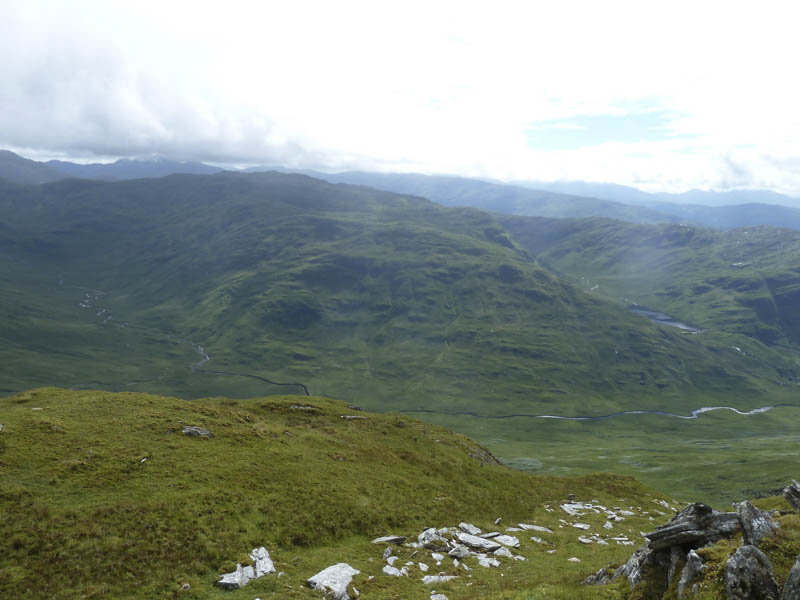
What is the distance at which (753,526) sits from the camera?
1922 centimetres

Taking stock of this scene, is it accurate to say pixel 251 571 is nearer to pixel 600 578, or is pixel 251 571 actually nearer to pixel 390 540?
pixel 390 540

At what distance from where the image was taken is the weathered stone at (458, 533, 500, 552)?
3522 centimetres

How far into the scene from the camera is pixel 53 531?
26.0 metres

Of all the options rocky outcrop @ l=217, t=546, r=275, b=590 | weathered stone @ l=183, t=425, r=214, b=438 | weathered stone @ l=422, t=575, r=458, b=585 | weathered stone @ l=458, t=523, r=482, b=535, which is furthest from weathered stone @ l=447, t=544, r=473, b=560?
weathered stone @ l=183, t=425, r=214, b=438

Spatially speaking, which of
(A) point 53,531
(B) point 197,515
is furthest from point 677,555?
(A) point 53,531

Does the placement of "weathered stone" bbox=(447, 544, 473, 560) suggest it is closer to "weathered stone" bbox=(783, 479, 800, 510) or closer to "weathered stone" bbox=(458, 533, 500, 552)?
"weathered stone" bbox=(458, 533, 500, 552)

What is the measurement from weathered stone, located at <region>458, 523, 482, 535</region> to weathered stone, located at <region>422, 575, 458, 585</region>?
11.5 metres

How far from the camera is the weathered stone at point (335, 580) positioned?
24.5 metres

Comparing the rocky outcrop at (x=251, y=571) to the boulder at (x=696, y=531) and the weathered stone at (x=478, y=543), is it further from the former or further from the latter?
the boulder at (x=696, y=531)

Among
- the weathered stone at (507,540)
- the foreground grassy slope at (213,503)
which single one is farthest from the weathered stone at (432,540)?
the weathered stone at (507,540)

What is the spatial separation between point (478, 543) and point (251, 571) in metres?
18.4

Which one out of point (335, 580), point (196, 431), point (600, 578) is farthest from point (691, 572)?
point (196, 431)

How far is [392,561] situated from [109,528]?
1850 centimetres

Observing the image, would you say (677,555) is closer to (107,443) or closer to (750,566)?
(750,566)
